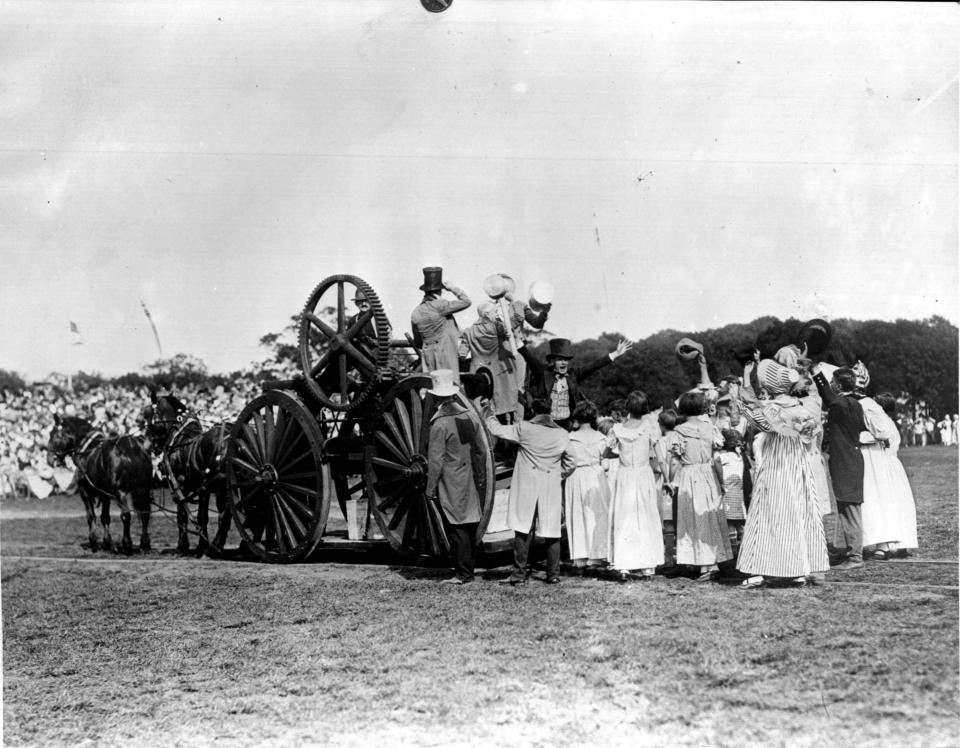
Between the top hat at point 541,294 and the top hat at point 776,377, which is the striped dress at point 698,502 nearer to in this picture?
the top hat at point 776,377

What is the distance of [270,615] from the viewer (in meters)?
6.91

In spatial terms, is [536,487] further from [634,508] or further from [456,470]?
[634,508]

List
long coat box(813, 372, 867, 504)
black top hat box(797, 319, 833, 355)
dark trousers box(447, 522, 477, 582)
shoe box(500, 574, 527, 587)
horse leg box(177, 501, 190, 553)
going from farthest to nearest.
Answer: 1. horse leg box(177, 501, 190, 553)
2. black top hat box(797, 319, 833, 355)
3. long coat box(813, 372, 867, 504)
4. dark trousers box(447, 522, 477, 582)
5. shoe box(500, 574, 527, 587)

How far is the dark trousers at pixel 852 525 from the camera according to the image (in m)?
7.74

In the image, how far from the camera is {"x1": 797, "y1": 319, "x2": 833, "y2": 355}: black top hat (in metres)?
8.12

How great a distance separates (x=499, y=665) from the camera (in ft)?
17.1

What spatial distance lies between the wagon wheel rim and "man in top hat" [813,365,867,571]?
13.7ft

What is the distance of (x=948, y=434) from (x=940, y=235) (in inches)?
694

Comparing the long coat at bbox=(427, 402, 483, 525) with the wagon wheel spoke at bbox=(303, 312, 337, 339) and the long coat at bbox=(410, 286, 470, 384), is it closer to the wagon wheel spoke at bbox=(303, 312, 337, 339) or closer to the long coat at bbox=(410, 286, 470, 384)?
the long coat at bbox=(410, 286, 470, 384)

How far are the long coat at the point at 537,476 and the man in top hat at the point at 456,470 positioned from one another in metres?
0.32

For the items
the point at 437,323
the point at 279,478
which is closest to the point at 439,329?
the point at 437,323

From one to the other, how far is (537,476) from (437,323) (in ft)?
5.99

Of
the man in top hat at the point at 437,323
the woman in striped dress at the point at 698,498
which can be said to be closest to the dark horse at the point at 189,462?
the man in top hat at the point at 437,323

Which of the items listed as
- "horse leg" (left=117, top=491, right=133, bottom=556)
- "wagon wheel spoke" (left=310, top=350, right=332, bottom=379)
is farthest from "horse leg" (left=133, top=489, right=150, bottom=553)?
"wagon wheel spoke" (left=310, top=350, right=332, bottom=379)
